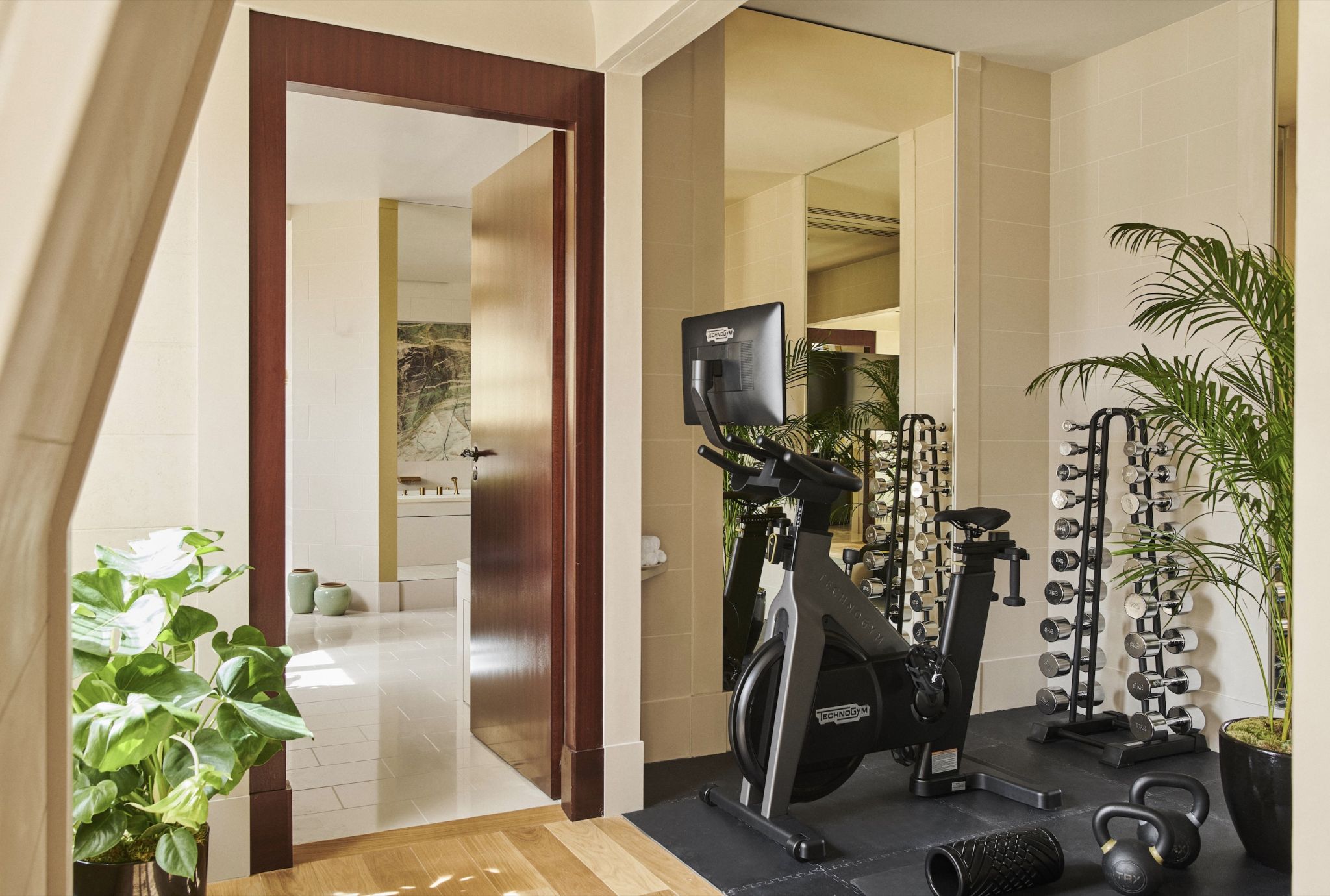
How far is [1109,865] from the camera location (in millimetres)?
2596

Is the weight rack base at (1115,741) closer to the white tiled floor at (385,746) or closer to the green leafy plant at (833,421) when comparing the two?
the green leafy plant at (833,421)

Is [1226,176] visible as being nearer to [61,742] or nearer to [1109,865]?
[1109,865]

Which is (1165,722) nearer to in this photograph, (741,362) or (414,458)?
(741,362)

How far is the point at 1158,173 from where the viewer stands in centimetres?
427

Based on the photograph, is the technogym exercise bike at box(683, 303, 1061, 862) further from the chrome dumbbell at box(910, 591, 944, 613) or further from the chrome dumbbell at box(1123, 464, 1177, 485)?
the chrome dumbbell at box(1123, 464, 1177, 485)

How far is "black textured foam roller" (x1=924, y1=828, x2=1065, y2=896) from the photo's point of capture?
8.27 feet

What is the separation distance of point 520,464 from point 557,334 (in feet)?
1.92

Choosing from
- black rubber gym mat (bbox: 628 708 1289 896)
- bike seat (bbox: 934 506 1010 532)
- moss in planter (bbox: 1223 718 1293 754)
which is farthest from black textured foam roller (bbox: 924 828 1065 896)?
bike seat (bbox: 934 506 1010 532)

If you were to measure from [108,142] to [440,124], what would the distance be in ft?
19.1

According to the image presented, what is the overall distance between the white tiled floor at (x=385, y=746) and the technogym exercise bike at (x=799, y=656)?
0.88 meters

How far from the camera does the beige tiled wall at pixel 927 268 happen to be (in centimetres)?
444

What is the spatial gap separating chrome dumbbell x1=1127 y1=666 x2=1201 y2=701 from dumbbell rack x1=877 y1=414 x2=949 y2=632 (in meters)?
0.77

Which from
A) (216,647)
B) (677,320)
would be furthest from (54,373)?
(677,320)

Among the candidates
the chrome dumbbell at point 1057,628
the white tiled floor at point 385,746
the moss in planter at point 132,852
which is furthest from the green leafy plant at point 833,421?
the moss in planter at point 132,852
